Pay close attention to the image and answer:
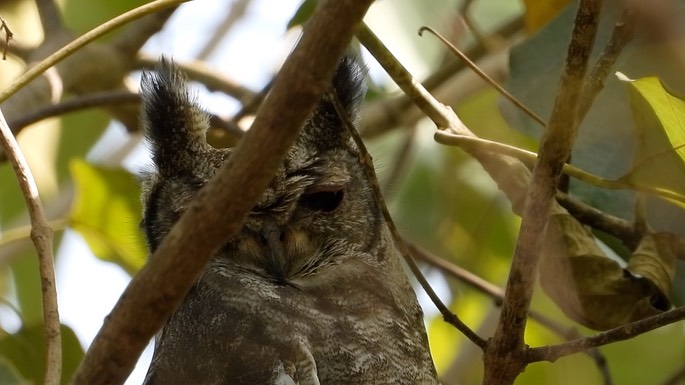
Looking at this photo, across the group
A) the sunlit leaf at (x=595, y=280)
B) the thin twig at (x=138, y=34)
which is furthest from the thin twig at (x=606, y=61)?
the thin twig at (x=138, y=34)

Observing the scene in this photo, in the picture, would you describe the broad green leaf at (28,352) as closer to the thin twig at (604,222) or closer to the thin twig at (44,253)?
the thin twig at (44,253)

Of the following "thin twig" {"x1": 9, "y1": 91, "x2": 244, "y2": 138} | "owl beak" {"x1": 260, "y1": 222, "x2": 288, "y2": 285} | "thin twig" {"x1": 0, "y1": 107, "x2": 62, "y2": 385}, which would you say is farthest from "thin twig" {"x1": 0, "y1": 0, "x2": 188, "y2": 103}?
"owl beak" {"x1": 260, "y1": 222, "x2": 288, "y2": 285}

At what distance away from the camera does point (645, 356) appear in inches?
131

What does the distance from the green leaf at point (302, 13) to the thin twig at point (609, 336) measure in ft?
4.10

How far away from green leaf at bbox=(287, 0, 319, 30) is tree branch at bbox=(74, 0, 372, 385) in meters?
1.51

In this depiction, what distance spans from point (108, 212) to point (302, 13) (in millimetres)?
808

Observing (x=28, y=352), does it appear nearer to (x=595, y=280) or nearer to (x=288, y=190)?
(x=288, y=190)

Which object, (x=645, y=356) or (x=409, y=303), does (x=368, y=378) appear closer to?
(x=409, y=303)

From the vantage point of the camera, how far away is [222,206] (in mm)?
1235

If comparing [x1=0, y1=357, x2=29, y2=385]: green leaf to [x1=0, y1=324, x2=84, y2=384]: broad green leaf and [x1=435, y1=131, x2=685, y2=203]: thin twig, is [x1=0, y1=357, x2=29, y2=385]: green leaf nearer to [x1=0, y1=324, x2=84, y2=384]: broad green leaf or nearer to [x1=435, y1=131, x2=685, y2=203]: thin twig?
[x1=0, y1=324, x2=84, y2=384]: broad green leaf

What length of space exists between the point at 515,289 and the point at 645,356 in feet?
5.83

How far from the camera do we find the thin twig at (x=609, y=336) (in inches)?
67.8

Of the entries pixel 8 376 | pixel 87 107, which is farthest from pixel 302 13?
pixel 8 376

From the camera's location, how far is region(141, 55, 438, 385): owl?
2299mm
